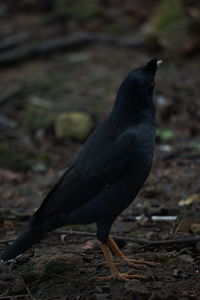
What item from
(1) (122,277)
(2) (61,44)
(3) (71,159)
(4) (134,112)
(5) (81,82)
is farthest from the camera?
(2) (61,44)

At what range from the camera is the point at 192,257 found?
4.71 metres

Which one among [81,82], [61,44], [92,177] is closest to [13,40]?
[61,44]

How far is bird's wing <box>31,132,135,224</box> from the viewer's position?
14.9 ft

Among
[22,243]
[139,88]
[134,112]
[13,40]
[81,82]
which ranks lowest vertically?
[81,82]

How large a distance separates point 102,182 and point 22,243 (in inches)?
26.0

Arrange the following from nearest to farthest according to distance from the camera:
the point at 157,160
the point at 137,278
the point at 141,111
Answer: the point at 137,278 → the point at 141,111 → the point at 157,160

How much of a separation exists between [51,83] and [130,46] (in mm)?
1767

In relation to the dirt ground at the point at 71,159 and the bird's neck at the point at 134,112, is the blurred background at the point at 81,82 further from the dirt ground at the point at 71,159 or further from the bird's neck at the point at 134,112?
the bird's neck at the point at 134,112

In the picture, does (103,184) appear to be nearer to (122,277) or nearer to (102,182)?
(102,182)

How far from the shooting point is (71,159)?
786cm

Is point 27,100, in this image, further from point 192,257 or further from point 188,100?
point 192,257

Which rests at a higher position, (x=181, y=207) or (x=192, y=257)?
(x=192, y=257)

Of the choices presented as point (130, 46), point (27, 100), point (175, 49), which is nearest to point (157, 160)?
point (27, 100)

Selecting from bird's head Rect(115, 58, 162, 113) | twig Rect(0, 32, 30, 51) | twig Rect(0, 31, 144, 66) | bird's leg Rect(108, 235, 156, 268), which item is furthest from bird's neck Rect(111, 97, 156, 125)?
twig Rect(0, 32, 30, 51)
